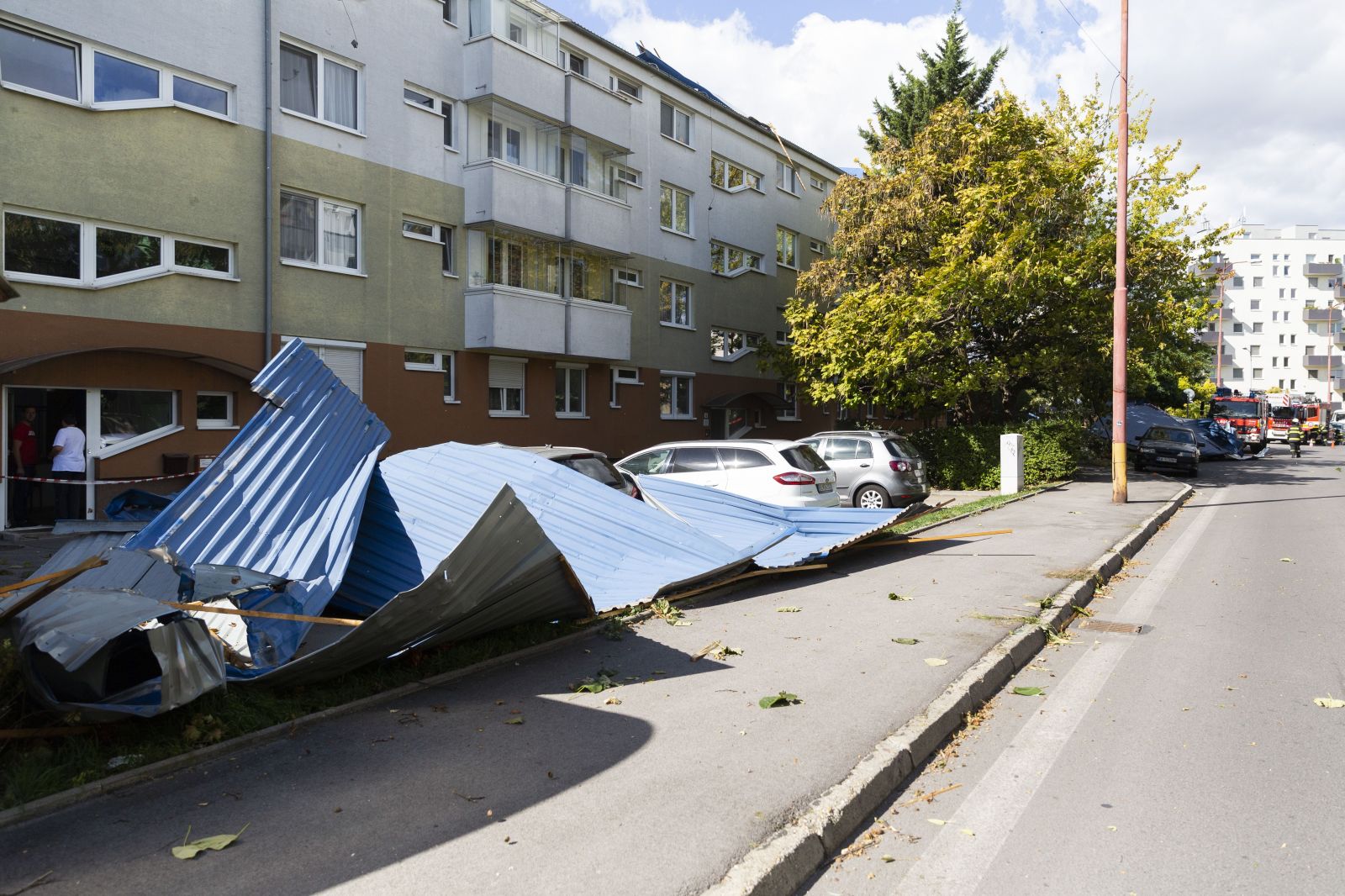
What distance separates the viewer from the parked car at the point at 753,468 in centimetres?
1324

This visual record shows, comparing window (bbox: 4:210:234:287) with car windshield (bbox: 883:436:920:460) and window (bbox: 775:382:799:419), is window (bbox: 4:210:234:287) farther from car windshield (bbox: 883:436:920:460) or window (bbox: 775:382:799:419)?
window (bbox: 775:382:799:419)

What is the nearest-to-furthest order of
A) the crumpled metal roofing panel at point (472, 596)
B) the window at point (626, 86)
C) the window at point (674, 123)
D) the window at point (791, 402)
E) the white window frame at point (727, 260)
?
1. the crumpled metal roofing panel at point (472, 596)
2. the window at point (626, 86)
3. the window at point (674, 123)
4. the white window frame at point (727, 260)
5. the window at point (791, 402)

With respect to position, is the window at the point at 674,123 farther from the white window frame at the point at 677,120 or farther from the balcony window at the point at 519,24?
the balcony window at the point at 519,24

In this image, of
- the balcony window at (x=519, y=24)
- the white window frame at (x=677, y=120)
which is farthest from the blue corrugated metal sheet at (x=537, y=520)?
the white window frame at (x=677, y=120)

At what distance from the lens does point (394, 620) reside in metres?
5.36

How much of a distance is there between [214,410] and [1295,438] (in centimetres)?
4949

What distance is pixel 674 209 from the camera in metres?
29.2

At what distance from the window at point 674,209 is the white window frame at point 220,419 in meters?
14.8

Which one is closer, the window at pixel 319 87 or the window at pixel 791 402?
the window at pixel 319 87

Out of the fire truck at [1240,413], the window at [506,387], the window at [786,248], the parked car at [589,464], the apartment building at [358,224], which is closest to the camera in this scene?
the parked car at [589,464]

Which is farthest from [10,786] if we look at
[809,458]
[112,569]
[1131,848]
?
[809,458]

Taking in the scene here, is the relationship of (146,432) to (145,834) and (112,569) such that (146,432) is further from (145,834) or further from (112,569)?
(145,834)

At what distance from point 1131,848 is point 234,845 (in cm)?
358

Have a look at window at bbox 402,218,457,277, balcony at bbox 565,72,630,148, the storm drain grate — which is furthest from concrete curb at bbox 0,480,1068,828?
balcony at bbox 565,72,630,148
